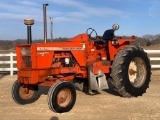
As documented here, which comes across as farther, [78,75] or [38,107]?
[78,75]

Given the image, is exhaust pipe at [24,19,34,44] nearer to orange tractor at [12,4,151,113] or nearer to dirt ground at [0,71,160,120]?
orange tractor at [12,4,151,113]

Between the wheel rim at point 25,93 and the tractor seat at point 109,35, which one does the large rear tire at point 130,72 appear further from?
the wheel rim at point 25,93

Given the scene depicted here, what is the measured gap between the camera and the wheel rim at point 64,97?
7026 millimetres

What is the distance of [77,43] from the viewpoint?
8.24 meters

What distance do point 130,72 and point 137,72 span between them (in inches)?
12.4

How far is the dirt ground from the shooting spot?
6.55m

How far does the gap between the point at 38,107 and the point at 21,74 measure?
2.91 feet

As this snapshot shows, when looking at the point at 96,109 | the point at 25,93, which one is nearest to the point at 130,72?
the point at 96,109

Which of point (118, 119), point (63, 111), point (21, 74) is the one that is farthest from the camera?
point (21, 74)

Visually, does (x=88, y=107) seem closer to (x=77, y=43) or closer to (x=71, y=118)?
(x=71, y=118)

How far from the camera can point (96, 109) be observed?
284 inches

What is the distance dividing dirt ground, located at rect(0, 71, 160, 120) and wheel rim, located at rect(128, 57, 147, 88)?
16.4 inches

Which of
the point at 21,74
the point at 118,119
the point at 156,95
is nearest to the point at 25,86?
the point at 21,74

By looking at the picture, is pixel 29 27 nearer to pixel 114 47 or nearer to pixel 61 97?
pixel 61 97
